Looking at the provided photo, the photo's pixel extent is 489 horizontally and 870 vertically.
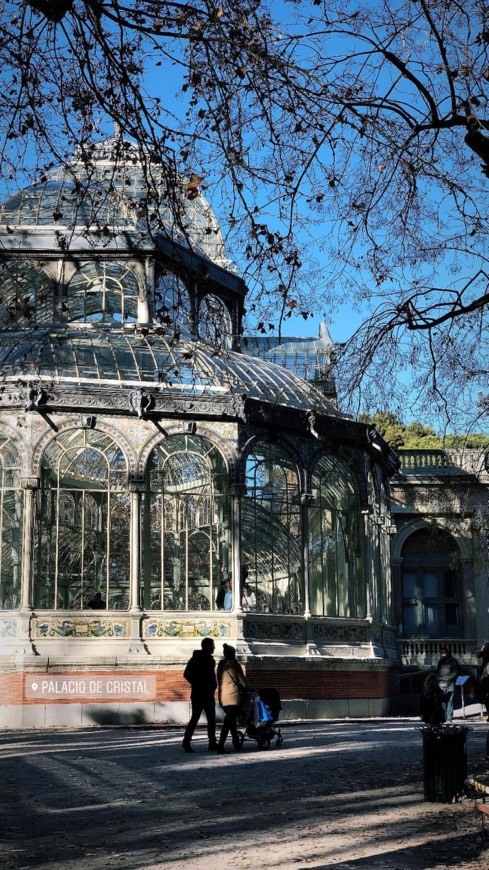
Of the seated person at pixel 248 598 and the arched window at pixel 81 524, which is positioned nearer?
the arched window at pixel 81 524

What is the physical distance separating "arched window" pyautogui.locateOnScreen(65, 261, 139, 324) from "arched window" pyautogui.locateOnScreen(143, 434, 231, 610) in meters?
4.85

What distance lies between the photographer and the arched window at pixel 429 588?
3759cm

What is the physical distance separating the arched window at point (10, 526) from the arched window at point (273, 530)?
4285 mm

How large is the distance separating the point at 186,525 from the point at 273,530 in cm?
215

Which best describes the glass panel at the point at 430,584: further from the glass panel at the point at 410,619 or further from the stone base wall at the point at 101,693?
the stone base wall at the point at 101,693

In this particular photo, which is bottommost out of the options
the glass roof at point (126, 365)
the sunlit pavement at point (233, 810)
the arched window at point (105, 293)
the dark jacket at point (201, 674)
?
the sunlit pavement at point (233, 810)

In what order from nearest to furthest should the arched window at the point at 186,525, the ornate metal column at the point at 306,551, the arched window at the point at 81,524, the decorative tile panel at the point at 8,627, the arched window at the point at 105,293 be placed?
the decorative tile panel at the point at 8,627, the arched window at the point at 81,524, the arched window at the point at 186,525, the ornate metal column at the point at 306,551, the arched window at the point at 105,293

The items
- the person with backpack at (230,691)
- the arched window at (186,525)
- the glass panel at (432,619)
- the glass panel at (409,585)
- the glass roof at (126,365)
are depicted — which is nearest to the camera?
the person with backpack at (230,691)

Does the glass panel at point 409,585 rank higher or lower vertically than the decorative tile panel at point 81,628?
higher

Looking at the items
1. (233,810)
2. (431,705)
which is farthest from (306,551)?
(233,810)

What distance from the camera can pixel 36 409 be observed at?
77.4 feet

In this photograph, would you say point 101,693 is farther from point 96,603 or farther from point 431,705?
point 431,705

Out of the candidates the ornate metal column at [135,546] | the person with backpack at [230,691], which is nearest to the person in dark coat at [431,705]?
the person with backpack at [230,691]

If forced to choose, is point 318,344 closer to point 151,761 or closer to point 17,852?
point 151,761
